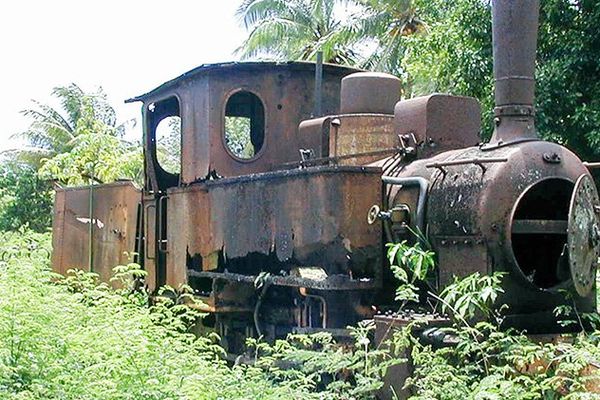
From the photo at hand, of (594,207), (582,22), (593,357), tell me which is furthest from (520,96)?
(582,22)

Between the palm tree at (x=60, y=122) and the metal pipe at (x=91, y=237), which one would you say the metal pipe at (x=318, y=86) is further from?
the palm tree at (x=60, y=122)

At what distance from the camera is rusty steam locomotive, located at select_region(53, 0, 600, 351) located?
15.2 feet

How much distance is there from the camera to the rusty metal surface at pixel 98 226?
866cm

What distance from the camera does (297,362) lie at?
529 centimetres

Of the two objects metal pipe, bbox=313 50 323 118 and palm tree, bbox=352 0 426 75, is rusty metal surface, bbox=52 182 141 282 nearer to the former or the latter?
metal pipe, bbox=313 50 323 118

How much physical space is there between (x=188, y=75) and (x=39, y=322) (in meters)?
2.72

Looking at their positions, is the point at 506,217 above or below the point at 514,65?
below

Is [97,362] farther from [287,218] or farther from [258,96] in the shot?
[258,96]

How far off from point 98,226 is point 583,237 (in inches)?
246

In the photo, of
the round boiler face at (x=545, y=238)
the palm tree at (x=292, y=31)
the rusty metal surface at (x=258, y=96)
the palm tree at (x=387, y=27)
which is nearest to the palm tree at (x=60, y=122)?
the palm tree at (x=292, y=31)

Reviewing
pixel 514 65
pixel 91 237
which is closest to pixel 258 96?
pixel 514 65

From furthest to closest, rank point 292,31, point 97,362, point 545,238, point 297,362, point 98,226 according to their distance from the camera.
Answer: point 292,31 < point 98,226 < point 297,362 < point 545,238 < point 97,362

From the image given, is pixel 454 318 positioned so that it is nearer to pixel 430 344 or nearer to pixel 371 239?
pixel 430 344

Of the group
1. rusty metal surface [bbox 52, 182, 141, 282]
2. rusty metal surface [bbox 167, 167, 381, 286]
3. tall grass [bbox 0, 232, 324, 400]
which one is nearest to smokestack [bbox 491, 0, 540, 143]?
rusty metal surface [bbox 167, 167, 381, 286]
